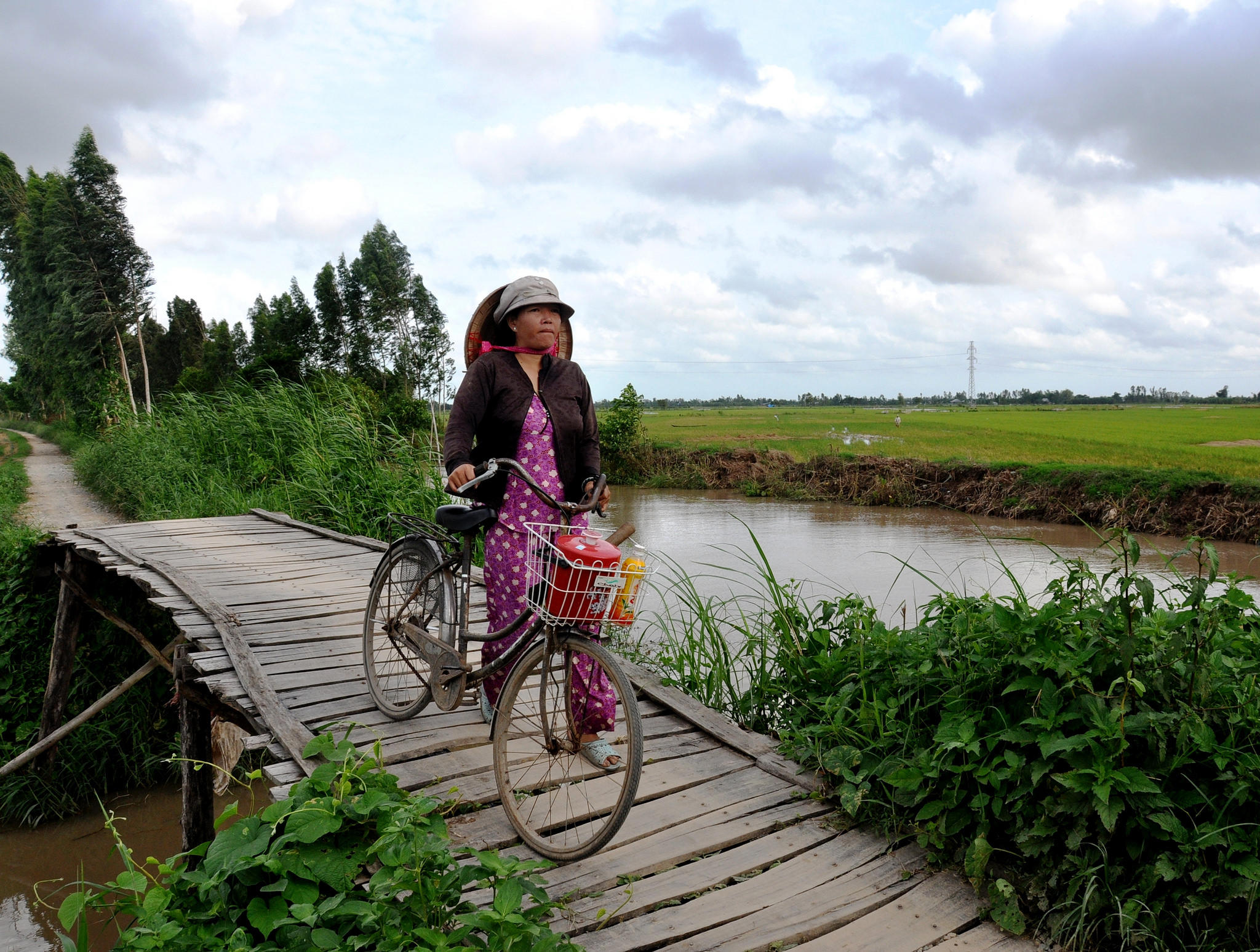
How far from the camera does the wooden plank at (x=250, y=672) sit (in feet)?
9.69

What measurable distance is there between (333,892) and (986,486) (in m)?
15.9

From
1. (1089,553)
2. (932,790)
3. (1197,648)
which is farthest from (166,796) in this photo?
(1089,553)

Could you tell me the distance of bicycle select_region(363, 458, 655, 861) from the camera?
7.20 ft

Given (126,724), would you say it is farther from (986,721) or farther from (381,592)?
(986,721)

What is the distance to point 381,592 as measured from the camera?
11.0 feet

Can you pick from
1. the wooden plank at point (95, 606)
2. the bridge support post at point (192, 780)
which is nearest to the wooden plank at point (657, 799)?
the bridge support post at point (192, 780)

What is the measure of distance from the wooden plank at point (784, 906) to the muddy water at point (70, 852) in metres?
3.73

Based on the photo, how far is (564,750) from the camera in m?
2.52

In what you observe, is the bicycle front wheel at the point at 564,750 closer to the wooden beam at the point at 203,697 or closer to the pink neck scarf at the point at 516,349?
the pink neck scarf at the point at 516,349

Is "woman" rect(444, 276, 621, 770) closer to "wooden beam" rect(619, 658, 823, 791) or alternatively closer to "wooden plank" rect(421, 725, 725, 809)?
"wooden plank" rect(421, 725, 725, 809)

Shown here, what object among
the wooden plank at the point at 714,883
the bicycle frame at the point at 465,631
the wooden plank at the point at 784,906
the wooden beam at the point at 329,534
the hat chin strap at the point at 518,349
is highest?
the hat chin strap at the point at 518,349

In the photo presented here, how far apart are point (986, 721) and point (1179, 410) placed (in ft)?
187

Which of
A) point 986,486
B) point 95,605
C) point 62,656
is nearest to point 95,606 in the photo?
point 95,605

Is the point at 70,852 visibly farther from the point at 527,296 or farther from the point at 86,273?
the point at 86,273
